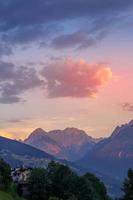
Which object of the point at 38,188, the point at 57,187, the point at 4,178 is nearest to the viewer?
the point at 4,178

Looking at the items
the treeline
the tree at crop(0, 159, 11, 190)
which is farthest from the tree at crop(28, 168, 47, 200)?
the tree at crop(0, 159, 11, 190)

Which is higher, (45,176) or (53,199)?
(45,176)

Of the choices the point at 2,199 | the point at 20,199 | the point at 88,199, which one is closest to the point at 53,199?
the point at 2,199

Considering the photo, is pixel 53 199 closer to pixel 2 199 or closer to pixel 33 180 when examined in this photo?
pixel 2 199

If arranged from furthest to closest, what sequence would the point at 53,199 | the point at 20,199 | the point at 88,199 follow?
the point at 88,199
the point at 20,199
the point at 53,199

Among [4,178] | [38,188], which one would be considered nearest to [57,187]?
[38,188]

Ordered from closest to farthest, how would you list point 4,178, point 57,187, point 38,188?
1. point 4,178
2. point 38,188
3. point 57,187

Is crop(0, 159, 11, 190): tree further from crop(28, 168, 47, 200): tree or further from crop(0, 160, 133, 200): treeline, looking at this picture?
crop(28, 168, 47, 200): tree

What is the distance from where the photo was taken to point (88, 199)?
629ft

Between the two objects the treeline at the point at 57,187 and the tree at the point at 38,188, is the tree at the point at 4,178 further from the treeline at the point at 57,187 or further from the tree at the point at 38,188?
the tree at the point at 38,188

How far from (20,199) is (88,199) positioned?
84.0 feet

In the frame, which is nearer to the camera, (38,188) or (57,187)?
(38,188)

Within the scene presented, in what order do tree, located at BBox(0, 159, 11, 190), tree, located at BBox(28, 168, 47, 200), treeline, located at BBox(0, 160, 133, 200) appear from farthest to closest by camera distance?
tree, located at BBox(28, 168, 47, 200) → treeline, located at BBox(0, 160, 133, 200) → tree, located at BBox(0, 159, 11, 190)

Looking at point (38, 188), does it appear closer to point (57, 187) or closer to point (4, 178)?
point (57, 187)
